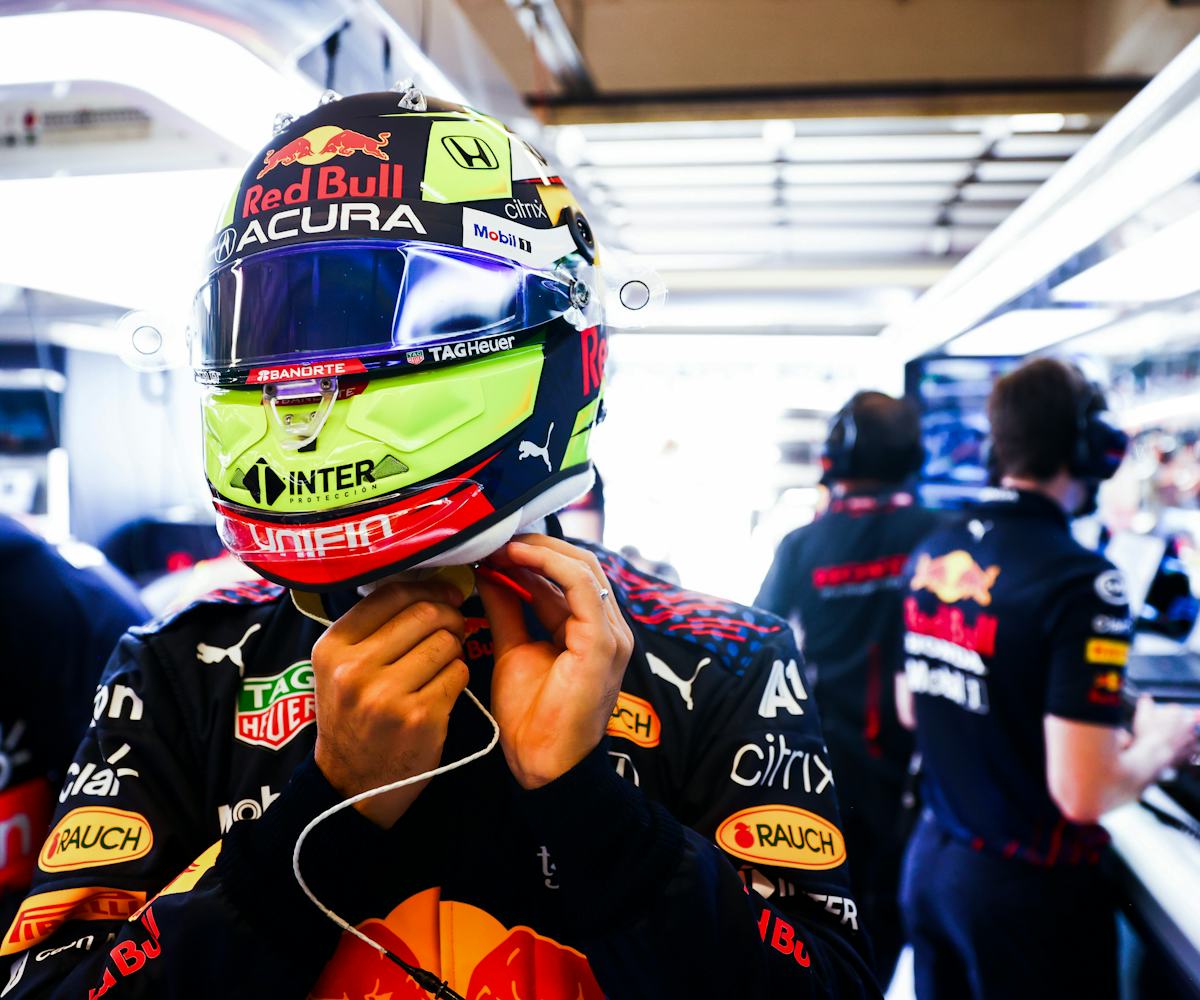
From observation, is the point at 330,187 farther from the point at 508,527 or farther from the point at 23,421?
the point at 23,421

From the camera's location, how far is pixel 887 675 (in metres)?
2.93

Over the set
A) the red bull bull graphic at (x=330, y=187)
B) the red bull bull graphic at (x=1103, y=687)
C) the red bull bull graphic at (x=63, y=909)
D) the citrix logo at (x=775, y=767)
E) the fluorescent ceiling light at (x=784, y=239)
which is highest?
the fluorescent ceiling light at (x=784, y=239)

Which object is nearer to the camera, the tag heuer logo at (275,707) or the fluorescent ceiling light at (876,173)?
the tag heuer logo at (275,707)

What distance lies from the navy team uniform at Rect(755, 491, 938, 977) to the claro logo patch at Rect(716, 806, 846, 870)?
83.3 inches

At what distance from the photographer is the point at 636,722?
0.93m

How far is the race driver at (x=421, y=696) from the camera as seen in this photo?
2.41ft

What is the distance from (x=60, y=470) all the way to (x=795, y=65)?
4.66 metres

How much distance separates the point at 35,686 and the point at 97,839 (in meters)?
0.76

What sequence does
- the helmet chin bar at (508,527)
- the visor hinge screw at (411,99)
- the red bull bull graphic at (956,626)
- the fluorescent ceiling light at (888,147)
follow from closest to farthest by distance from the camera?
1. the helmet chin bar at (508,527)
2. the visor hinge screw at (411,99)
3. the red bull bull graphic at (956,626)
4. the fluorescent ceiling light at (888,147)

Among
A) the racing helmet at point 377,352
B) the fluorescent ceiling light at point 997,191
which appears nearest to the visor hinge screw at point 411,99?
the racing helmet at point 377,352

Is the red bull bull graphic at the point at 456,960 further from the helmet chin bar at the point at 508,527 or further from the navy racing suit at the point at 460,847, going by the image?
the helmet chin bar at the point at 508,527

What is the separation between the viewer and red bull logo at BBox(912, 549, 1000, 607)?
6.89 ft

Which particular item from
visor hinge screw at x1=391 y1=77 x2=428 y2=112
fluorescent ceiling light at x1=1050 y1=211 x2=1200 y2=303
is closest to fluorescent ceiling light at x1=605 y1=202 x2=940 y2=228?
fluorescent ceiling light at x1=1050 y1=211 x2=1200 y2=303

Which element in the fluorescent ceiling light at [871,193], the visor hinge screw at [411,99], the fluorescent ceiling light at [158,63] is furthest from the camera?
the fluorescent ceiling light at [871,193]
